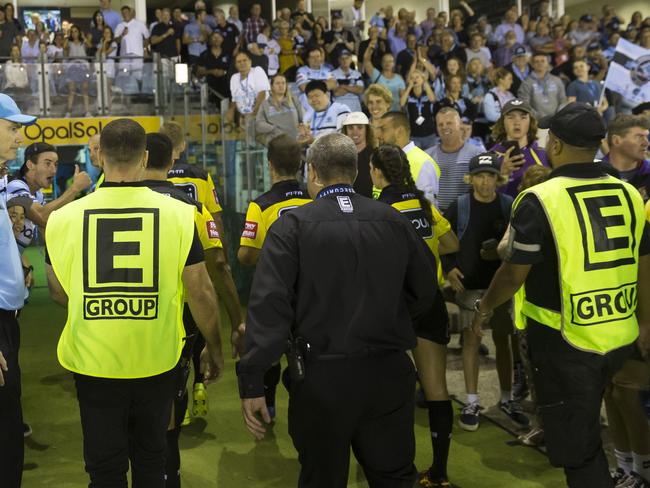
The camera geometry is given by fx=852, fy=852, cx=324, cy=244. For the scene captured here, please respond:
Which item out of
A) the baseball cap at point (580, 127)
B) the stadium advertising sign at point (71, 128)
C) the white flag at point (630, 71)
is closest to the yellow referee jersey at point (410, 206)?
the baseball cap at point (580, 127)

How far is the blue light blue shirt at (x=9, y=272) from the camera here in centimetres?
343

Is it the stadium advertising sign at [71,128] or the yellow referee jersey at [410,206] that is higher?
the stadium advertising sign at [71,128]

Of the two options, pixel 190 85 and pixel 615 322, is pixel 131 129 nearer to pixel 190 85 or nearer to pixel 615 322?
pixel 615 322

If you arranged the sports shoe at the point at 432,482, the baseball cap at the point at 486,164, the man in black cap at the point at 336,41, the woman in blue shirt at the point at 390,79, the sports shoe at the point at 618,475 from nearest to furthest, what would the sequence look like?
1. the sports shoe at the point at 618,475
2. the sports shoe at the point at 432,482
3. the baseball cap at the point at 486,164
4. the woman in blue shirt at the point at 390,79
5. the man in black cap at the point at 336,41

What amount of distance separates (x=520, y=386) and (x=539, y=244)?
2.36 meters

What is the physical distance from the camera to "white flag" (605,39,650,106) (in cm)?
959

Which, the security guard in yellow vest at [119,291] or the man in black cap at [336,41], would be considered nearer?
the security guard in yellow vest at [119,291]

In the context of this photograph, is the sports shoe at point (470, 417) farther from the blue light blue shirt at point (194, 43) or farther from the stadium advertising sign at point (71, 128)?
the blue light blue shirt at point (194, 43)

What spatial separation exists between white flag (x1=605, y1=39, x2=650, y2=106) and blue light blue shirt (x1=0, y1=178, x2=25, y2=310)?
7819mm

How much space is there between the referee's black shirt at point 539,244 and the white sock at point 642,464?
1.12m

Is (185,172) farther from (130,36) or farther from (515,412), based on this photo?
(130,36)

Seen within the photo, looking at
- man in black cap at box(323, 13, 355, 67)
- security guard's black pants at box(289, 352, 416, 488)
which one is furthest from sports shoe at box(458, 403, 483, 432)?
man in black cap at box(323, 13, 355, 67)

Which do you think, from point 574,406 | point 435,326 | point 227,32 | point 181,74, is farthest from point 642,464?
point 227,32

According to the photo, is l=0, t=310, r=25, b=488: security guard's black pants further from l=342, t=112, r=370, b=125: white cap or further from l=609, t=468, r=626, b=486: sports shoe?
l=342, t=112, r=370, b=125: white cap
